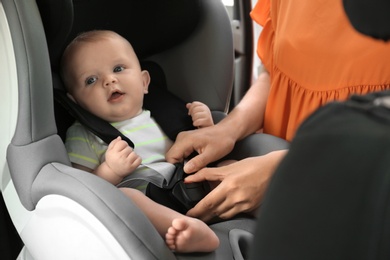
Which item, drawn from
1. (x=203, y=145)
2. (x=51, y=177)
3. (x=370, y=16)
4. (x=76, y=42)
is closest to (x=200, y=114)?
(x=203, y=145)

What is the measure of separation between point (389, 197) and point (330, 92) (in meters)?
0.74

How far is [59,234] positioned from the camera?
921 millimetres

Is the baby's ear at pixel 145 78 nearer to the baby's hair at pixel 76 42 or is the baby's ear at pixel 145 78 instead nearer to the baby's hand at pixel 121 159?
the baby's hair at pixel 76 42

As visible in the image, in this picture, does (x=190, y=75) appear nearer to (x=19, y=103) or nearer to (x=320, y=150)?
(x=19, y=103)

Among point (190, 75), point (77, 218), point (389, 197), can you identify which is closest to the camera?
point (389, 197)

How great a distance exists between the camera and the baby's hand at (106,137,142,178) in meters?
1.06

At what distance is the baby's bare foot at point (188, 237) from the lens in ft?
2.90

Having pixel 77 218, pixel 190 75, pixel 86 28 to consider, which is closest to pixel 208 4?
pixel 190 75

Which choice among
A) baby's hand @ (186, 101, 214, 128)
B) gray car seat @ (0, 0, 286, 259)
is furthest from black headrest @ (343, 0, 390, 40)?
baby's hand @ (186, 101, 214, 128)

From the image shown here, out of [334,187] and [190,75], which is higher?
[334,187]

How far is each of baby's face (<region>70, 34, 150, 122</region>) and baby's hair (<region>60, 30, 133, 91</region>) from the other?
1 cm

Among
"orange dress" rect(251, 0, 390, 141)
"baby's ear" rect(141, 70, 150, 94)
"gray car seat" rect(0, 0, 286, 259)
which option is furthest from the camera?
"baby's ear" rect(141, 70, 150, 94)

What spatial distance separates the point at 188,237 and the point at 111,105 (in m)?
0.43

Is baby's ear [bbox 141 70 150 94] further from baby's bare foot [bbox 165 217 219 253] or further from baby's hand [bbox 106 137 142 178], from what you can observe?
baby's bare foot [bbox 165 217 219 253]
